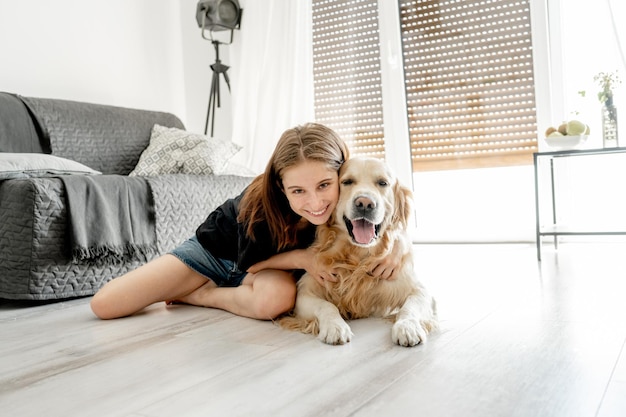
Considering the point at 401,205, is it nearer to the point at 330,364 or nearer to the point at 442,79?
the point at 330,364

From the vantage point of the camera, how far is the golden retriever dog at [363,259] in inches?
65.8

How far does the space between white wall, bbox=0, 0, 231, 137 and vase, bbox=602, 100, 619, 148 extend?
294 cm

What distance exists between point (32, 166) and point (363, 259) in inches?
64.2

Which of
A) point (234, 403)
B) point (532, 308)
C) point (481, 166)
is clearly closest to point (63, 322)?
point (234, 403)

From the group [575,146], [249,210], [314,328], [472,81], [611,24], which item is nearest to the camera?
[314,328]

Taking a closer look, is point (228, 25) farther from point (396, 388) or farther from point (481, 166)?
point (396, 388)

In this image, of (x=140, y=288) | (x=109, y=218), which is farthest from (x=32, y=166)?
(x=140, y=288)

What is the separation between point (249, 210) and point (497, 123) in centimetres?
274

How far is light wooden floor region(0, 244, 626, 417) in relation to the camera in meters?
1.09

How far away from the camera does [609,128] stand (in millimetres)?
3127

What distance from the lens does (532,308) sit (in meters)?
1.88

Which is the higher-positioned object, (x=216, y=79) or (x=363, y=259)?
(x=216, y=79)

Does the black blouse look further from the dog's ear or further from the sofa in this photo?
the sofa

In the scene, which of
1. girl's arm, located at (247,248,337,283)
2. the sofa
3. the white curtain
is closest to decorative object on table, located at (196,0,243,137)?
the white curtain
